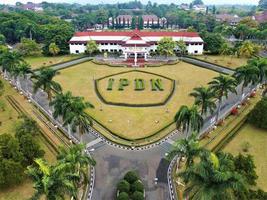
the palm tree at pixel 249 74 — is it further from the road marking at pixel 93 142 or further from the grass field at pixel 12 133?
the grass field at pixel 12 133

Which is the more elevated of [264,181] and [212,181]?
[212,181]

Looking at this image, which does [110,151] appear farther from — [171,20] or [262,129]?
[171,20]

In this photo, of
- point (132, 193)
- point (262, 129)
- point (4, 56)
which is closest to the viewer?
point (132, 193)

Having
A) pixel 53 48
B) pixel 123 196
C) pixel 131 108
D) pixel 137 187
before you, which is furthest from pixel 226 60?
pixel 123 196

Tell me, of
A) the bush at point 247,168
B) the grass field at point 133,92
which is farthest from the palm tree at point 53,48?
the bush at point 247,168

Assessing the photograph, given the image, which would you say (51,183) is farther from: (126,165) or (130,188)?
(126,165)

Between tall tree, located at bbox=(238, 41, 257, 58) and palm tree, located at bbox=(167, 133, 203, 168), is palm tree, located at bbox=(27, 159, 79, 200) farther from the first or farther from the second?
tall tree, located at bbox=(238, 41, 257, 58)

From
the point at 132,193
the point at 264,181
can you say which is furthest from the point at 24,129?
the point at 264,181
